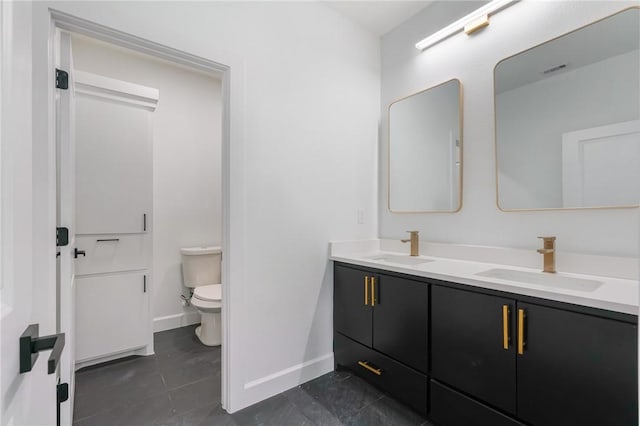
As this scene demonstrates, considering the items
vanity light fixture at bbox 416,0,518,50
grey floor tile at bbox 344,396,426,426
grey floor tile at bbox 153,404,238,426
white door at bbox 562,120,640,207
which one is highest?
vanity light fixture at bbox 416,0,518,50

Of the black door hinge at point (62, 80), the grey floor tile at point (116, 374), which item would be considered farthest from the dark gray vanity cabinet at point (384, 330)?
the black door hinge at point (62, 80)

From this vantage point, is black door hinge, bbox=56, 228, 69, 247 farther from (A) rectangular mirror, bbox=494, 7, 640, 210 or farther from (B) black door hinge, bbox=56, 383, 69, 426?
(A) rectangular mirror, bbox=494, 7, 640, 210

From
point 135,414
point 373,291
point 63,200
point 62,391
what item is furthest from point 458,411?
point 63,200

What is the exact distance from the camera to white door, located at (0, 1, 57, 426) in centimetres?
47

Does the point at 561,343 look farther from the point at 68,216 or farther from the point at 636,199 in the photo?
the point at 68,216

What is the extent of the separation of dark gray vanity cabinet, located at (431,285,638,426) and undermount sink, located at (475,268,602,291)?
0.93ft

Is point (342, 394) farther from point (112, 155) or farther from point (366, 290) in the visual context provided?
point (112, 155)

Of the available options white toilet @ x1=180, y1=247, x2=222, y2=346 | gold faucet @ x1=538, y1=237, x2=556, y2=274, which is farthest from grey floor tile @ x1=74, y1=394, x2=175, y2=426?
gold faucet @ x1=538, y1=237, x2=556, y2=274

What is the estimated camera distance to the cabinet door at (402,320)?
5.27 feet

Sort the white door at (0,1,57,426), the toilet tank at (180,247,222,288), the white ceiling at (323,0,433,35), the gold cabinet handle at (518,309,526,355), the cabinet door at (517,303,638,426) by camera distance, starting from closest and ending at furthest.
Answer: the white door at (0,1,57,426)
the cabinet door at (517,303,638,426)
the gold cabinet handle at (518,309,526,355)
the white ceiling at (323,0,433,35)
the toilet tank at (180,247,222,288)

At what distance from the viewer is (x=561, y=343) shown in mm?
1147

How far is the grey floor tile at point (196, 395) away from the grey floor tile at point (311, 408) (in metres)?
0.44

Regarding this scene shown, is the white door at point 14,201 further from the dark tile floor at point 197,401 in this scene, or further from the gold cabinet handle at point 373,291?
the gold cabinet handle at point 373,291

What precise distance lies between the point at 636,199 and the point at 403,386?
1.45 meters
